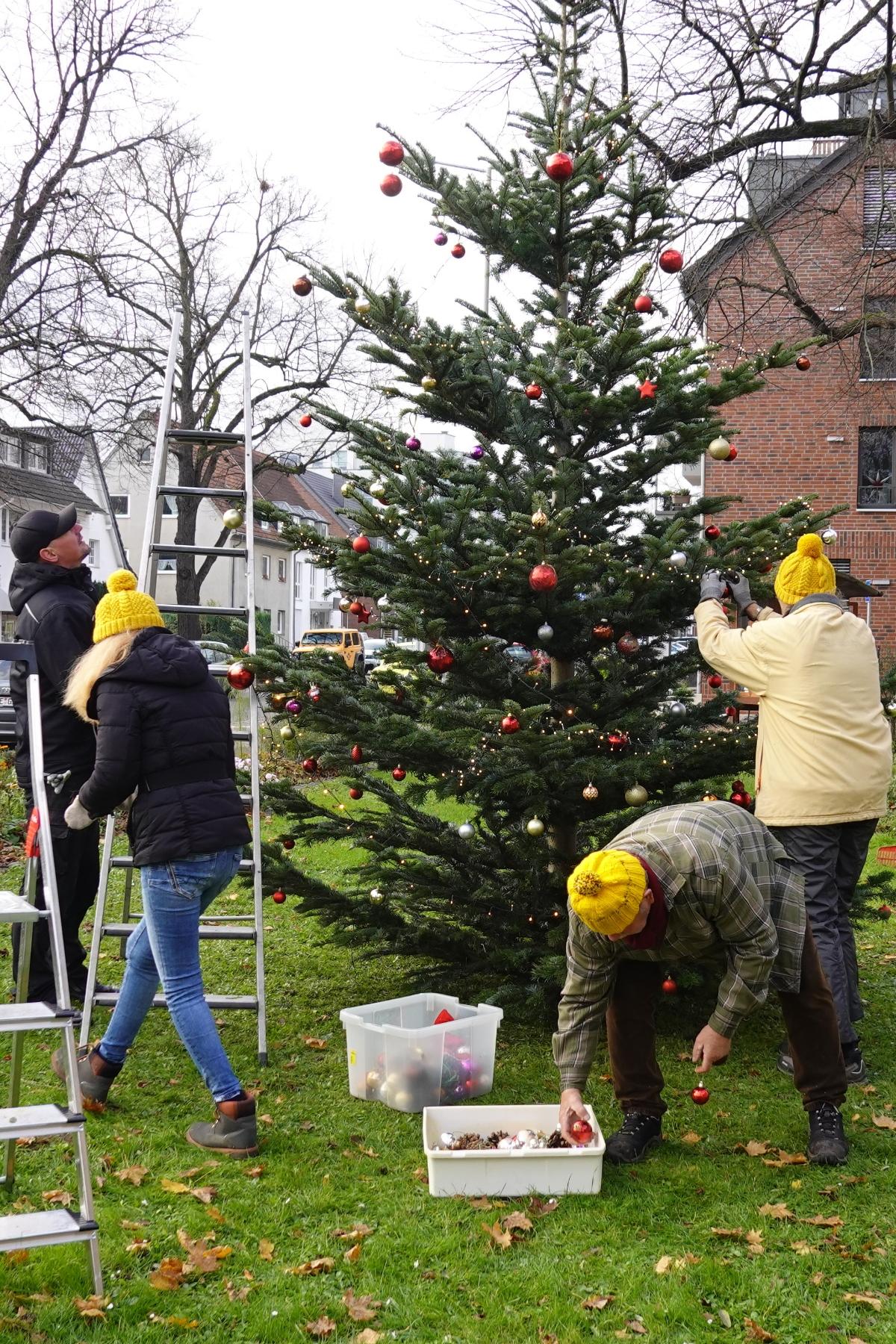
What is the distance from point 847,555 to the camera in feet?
75.9

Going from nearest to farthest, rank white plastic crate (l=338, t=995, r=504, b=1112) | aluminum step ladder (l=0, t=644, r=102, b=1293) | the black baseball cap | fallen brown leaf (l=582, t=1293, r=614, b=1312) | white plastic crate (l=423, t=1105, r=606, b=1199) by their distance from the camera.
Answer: aluminum step ladder (l=0, t=644, r=102, b=1293), fallen brown leaf (l=582, t=1293, r=614, b=1312), white plastic crate (l=423, t=1105, r=606, b=1199), white plastic crate (l=338, t=995, r=504, b=1112), the black baseball cap

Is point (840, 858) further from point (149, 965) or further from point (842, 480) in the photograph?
point (842, 480)

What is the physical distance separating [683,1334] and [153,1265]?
4.95 feet

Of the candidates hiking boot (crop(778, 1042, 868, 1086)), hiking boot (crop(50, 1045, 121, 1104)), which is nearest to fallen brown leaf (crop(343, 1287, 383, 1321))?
hiking boot (crop(50, 1045, 121, 1104))

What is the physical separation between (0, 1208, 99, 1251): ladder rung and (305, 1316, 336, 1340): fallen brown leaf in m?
0.62

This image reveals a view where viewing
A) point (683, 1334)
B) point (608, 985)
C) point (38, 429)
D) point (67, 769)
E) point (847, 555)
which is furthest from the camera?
point (847, 555)

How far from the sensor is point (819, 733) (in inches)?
188

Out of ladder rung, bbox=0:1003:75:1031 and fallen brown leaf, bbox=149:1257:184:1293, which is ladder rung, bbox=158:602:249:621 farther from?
fallen brown leaf, bbox=149:1257:184:1293

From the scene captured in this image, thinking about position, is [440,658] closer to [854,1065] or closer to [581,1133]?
[581,1133]

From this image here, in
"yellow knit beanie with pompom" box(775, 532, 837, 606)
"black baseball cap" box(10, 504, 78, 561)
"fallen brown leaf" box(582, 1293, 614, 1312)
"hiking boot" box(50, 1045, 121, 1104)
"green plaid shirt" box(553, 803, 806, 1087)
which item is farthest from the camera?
"black baseball cap" box(10, 504, 78, 561)

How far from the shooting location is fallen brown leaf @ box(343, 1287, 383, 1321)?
10.6 feet

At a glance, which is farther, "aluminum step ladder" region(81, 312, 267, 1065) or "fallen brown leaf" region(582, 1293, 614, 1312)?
"aluminum step ladder" region(81, 312, 267, 1065)

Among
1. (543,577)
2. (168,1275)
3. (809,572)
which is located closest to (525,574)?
(543,577)

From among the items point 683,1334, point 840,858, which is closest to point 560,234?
point 840,858
